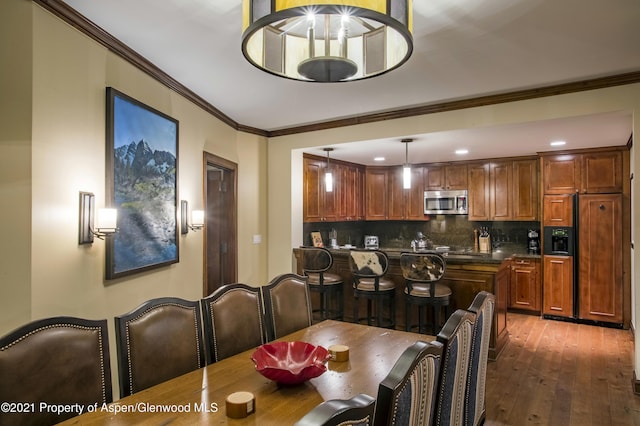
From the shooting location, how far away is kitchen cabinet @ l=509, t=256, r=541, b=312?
216 inches

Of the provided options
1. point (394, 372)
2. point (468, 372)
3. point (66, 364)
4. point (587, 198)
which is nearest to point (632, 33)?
point (468, 372)

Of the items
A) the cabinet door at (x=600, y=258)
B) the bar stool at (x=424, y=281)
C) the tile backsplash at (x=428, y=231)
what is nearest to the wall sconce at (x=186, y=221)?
the bar stool at (x=424, y=281)

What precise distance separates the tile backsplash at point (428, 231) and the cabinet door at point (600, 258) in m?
1.02

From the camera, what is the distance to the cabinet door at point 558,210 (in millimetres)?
5133

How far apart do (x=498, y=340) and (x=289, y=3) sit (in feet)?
12.7

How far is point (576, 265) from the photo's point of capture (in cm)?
510

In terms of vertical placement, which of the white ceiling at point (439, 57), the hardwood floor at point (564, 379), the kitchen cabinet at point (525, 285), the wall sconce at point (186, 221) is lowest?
the hardwood floor at point (564, 379)

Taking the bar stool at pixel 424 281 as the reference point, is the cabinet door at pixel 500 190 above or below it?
above

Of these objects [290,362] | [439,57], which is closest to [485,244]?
[439,57]

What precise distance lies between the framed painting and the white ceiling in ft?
1.53

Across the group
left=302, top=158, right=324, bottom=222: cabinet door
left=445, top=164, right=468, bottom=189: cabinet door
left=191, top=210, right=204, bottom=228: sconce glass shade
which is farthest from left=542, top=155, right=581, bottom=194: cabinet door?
left=191, top=210, right=204, bottom=228: sconce glass shade

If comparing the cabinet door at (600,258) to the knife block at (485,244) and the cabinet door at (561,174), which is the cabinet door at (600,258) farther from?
the knife block at (485,244)

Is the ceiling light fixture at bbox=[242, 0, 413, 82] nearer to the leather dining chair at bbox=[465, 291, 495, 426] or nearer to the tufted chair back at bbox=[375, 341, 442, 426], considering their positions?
the tufted chair back at bbox=[375, 341, 442, 426]

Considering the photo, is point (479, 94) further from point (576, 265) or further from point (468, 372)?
point (576, 265)
